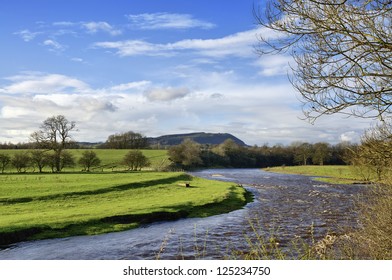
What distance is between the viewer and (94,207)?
90.8 feet

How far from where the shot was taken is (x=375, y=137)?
33.4ft

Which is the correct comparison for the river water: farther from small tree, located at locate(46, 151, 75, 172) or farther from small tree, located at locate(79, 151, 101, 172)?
small tree, located at locate(79, 151, 101, 172)

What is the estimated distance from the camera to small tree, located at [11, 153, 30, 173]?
59.6 m

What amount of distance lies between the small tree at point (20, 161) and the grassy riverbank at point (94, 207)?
28.6 metres

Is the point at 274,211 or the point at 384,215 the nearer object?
the point at 384,215

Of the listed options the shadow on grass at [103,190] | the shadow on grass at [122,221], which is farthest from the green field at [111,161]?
the shadow on grass at [122,221]

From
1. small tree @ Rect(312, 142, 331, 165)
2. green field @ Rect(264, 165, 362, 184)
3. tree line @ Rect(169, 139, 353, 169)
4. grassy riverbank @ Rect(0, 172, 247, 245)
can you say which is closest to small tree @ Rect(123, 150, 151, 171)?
tree line @ Rect(169, 139, 353, 169)

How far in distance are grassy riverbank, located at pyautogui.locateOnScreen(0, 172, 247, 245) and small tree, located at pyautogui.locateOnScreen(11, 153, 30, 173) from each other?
28554 mm

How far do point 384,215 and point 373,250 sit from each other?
3.45 ft

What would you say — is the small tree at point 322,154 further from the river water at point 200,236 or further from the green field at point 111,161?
the river water at point 200,236

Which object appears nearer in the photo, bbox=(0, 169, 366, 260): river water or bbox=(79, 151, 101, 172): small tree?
bbox=(0, 169, 366, 260): river water

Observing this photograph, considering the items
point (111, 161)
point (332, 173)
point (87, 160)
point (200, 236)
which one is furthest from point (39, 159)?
point (332, 173)
